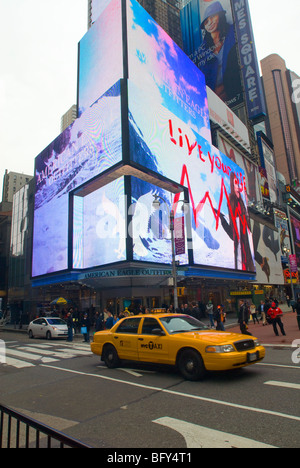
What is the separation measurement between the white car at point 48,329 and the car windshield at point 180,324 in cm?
1294

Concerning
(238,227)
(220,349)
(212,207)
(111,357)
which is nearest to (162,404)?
(220,349)

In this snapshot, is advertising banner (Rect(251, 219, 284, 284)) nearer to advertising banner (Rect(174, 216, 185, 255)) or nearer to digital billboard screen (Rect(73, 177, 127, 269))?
digital billboard screen (Rect(73, 177, 127, 269))

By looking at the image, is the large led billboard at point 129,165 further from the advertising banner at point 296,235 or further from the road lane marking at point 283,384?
the advertising banner at point 296,235

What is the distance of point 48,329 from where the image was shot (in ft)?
64.8

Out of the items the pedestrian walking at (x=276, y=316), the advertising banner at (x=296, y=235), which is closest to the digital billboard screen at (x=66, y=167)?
the pedestrian walking at (x=276, y=316)

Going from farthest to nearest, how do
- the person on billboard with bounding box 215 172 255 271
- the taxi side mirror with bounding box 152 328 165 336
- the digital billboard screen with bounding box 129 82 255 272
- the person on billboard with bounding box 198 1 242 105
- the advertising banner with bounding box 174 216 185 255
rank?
the person on billboard with bounding box 198 1 242 105 < the person on billboard with bounding box 215 172 255 271 < the digital billboard screen with bounding box 129 82 255 272 < the advertising banner with bounding box 174 216 185 255 < the taxi side mirror with bounding box 152 328 165 336

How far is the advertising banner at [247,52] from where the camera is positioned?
219 ft

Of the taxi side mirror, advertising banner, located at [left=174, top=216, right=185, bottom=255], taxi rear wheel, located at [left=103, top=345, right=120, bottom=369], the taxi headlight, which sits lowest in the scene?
taxi rear wheel, located at [left=103, top=345, right=120, bottom=369]

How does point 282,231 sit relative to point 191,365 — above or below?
above

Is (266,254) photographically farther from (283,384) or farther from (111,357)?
(283,384)

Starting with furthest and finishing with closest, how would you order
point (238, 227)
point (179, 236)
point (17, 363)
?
point (238, 227)
point (179, 236)
point (17, 363)

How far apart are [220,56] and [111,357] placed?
77.9m

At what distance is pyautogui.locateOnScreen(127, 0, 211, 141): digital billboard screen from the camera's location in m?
32.6

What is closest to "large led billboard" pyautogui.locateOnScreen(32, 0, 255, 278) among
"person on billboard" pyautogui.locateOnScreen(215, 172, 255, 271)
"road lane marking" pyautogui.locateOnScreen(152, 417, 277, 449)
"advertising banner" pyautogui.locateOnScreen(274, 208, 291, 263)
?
"person on billboard" pyautogui.locateOnScreen(215, 172, 255, 271)
